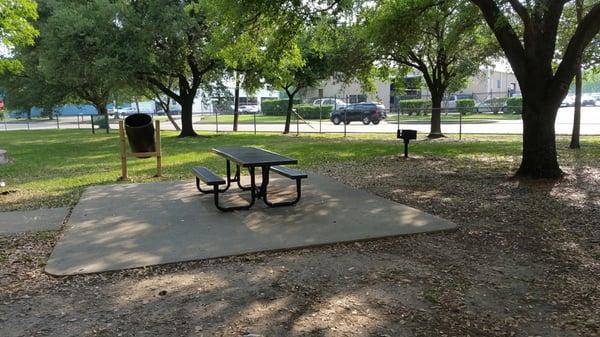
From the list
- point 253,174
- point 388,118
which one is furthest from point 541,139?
point 388,118

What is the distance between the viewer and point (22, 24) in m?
11.4

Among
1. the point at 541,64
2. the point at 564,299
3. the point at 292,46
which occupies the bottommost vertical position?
the point at 564,299

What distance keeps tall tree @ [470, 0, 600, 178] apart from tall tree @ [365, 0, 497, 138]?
3467mm

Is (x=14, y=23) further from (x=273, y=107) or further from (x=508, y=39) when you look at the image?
(x=273, y=107)

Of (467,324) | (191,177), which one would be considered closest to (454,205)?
(467,324)

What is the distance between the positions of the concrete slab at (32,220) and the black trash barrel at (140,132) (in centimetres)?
303

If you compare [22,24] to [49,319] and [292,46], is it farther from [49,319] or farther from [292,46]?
[49,319]

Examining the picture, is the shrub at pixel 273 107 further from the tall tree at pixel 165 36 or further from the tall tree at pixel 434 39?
the tall tree at pixel 434 39

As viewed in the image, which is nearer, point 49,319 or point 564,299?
point 49,319

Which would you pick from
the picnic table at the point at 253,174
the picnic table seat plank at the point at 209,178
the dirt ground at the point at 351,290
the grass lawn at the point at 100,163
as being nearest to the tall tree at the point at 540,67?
the dirt ground at the point at 351,290

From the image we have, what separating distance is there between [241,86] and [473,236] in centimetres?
2126

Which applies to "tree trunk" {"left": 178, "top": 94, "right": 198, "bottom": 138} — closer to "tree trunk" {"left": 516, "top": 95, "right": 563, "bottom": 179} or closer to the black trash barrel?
the black trash barrel

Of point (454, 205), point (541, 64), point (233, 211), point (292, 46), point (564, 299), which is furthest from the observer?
point (292, 46)

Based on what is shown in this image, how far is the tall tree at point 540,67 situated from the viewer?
9.33 meters
